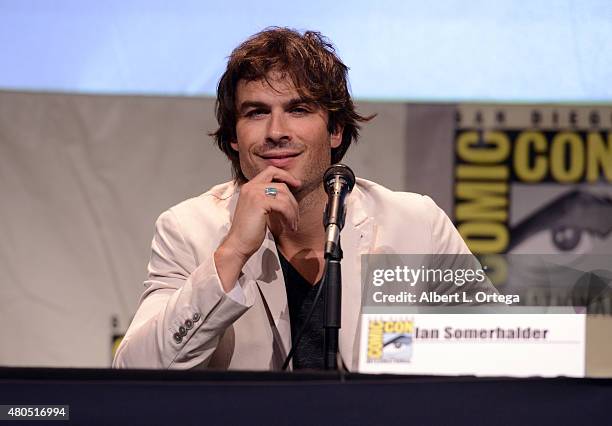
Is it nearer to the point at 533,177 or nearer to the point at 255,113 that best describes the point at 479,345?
the point at 255,113

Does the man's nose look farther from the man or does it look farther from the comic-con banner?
the comic-con banner

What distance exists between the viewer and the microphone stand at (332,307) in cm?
159

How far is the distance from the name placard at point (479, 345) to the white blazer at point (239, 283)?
14 centimetres

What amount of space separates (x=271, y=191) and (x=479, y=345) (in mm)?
640

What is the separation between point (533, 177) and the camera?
12.0ft

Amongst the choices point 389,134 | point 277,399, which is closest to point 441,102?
point 389,134

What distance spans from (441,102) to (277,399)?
7.94 feet

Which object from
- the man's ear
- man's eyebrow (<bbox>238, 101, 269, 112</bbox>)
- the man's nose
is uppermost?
the man's ear

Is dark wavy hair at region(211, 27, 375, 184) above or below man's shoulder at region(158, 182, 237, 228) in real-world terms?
above

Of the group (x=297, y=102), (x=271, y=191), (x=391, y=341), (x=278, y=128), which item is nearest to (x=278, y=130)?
(x=278, y=128)

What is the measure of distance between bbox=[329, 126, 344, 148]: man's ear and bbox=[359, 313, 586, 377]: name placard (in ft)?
3.21

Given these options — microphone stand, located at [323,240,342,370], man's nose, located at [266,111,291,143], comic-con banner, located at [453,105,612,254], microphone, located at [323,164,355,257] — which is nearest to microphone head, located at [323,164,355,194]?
microphone, located at [323,164,355,257]

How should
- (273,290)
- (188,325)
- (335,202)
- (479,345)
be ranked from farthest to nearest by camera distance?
(273,290) → (188,325) → (335,202) → (479,345)

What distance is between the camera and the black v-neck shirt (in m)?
2.05
